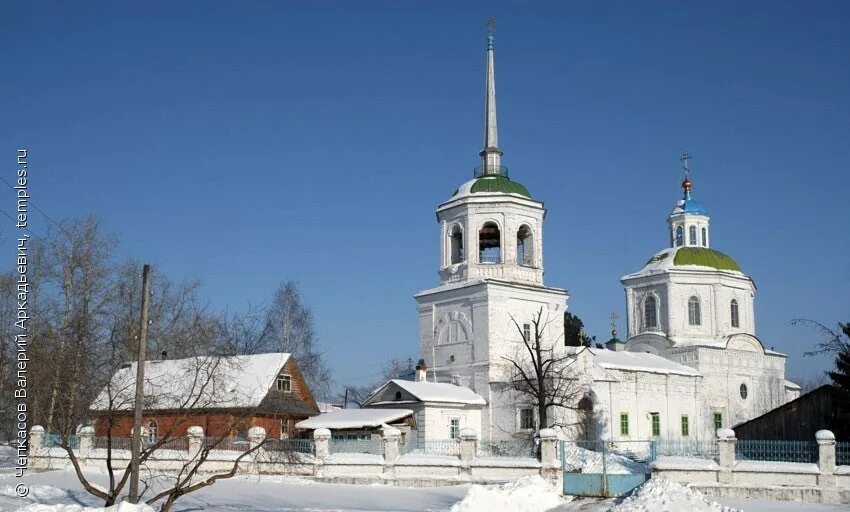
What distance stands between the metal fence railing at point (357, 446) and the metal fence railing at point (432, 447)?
731 mm

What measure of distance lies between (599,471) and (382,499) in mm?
6476

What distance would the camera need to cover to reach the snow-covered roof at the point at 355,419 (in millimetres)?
33125

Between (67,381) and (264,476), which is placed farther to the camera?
(67,381)

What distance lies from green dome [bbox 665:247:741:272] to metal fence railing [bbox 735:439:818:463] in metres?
21.0

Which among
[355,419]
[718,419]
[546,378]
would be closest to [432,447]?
[355,419]

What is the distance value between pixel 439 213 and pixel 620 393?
997 centimetres

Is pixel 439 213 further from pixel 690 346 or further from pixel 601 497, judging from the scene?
pixel 601 497

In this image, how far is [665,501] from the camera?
Answer: 16.9 m

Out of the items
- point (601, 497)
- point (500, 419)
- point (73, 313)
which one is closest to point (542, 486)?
point (601, 497)

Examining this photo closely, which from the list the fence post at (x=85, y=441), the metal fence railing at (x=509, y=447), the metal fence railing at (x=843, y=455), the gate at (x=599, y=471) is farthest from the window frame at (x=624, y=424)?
the fence post at (x=85, y=441)

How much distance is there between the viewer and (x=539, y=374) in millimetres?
31656

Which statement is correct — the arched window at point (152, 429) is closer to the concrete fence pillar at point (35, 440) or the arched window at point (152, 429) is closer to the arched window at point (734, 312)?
the concrete fence pillar at point (35, 440)

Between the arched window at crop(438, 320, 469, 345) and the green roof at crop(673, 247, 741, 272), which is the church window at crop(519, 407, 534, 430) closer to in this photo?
the arched window at crop(438, 320, 469, 345)

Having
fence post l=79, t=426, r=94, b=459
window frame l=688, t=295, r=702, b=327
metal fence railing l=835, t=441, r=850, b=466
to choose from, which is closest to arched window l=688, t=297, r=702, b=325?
window frame l=688, t=295, r=702, b=327
